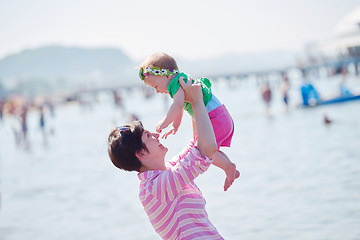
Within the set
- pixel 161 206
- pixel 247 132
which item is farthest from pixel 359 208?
pixel 247 132

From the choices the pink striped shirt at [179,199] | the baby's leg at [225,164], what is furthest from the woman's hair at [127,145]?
the baby's leg at [225,164]

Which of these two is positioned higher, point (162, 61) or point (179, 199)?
point (162, 61)

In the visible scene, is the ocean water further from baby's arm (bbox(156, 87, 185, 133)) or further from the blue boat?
the blue boat

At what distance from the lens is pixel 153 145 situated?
2.24 m

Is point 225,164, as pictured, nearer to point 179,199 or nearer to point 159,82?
point 179,199

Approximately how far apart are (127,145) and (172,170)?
8.9 inches

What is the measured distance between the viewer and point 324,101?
23.4m

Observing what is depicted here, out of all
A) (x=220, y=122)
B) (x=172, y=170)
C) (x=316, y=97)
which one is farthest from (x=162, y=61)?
(x=316, y=97)

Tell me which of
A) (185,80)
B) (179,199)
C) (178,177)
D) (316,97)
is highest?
(185,80)

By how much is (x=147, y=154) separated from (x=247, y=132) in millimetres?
16973

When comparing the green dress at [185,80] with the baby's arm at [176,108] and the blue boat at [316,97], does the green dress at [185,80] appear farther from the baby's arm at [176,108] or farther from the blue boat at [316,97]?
the blue boat at [316,97]

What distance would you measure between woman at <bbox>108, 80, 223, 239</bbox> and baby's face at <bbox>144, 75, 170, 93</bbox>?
5.1 inches

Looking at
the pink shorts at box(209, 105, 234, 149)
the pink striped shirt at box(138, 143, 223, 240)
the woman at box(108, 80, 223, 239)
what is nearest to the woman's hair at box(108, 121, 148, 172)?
the woman at box(108, 80, 223, 239)

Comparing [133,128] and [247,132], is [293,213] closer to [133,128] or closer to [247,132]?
[133,128]
